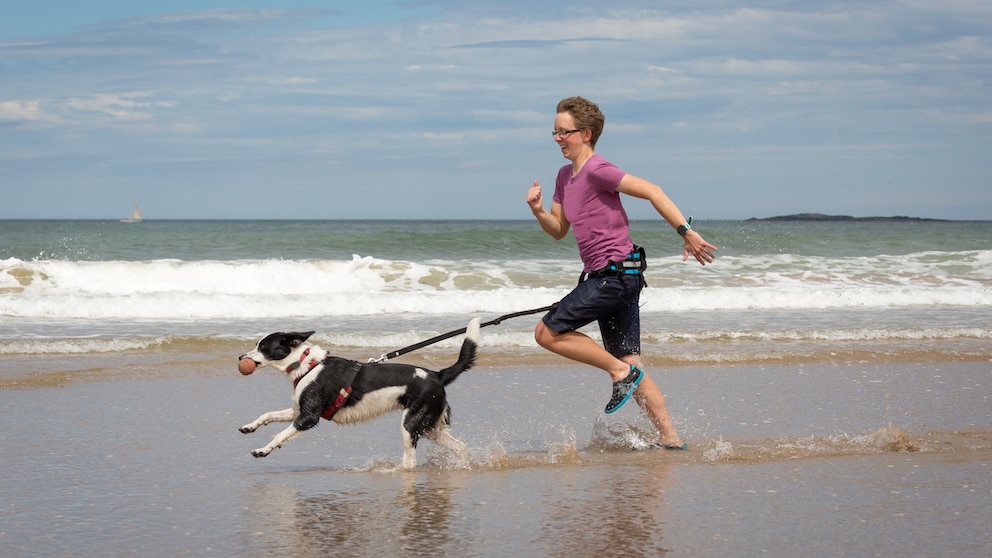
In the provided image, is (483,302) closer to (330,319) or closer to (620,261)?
(330,319)

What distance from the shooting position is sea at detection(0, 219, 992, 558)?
177 inches

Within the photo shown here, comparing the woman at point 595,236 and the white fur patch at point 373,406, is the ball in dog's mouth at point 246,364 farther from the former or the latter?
the woman at point 595,236

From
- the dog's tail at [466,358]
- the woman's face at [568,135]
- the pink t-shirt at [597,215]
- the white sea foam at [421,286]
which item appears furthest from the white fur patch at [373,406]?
the white sea foam at [421,286]

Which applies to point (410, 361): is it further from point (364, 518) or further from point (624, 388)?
point (364, 518)

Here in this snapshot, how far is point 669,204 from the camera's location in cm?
567

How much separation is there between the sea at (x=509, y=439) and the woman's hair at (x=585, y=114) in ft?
3.67

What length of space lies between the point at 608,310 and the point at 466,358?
0.87m

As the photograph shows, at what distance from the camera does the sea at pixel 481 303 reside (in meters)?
11.8

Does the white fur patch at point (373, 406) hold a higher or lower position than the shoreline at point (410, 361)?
higher

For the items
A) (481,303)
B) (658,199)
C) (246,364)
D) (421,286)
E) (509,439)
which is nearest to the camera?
(658,199)

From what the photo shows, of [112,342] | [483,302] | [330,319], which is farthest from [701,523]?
[483,302]

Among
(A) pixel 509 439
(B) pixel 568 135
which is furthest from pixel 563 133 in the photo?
(A) pixel 509 439

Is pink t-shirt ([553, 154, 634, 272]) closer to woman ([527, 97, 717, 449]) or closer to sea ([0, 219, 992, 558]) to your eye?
woman ([527, 97, 717, 449])

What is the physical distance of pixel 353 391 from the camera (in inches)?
236
